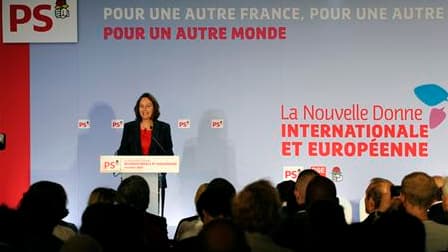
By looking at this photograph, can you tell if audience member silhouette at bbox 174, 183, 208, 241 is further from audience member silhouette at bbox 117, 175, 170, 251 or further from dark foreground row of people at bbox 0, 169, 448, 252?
dark foreground row of people at bbox 0, 169, 448, 252

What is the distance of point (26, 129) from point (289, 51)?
2815mm

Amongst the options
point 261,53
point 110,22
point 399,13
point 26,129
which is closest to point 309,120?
point 261,53

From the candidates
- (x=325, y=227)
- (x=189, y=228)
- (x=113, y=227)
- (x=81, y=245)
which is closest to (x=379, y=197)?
(x=189, y=228)

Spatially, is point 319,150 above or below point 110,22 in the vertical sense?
below

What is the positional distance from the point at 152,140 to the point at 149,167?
2.16 feet

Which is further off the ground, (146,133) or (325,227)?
(146,133)

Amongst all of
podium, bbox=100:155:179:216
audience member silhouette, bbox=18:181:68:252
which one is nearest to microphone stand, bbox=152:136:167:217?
podium, bbox=100:155:179:216

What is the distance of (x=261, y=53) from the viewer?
7699 millimetres

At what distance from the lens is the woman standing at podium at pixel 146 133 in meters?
7.32

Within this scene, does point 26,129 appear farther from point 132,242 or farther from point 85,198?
point 132,242

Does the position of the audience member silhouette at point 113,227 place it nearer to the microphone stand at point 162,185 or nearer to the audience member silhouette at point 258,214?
the audience member silhouette at point 258,214

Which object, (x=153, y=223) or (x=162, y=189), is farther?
(x=162, y=189)

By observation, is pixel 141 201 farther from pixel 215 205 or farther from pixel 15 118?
pixel 15 118

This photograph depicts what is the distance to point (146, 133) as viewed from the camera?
7.36 m
